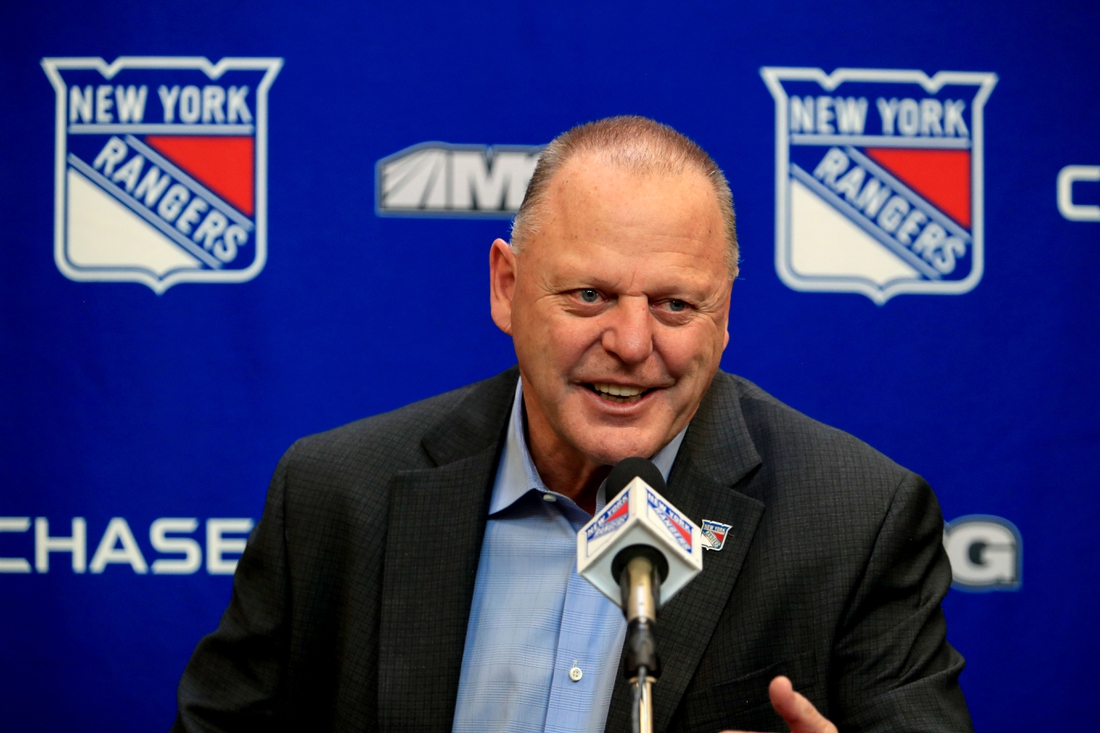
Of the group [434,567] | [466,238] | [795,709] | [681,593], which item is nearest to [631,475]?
[795,709]

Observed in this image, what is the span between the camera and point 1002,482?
245 centimetres

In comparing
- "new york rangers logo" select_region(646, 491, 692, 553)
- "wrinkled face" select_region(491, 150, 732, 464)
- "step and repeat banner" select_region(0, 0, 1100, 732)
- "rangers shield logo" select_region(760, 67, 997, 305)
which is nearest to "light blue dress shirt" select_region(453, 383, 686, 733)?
"wrinkled face" select_region(491, 150, 732, 464)

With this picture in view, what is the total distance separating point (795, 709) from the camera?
1197mm

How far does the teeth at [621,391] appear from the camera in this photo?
1.64 m

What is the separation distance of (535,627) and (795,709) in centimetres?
58

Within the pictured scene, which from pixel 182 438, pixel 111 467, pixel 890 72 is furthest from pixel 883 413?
pixel 111 467

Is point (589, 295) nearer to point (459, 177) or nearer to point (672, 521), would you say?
point (672, 521)

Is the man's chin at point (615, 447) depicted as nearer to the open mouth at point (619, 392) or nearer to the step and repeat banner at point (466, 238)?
the open mouth at point (619, 392)

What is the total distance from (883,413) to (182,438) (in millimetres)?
1593

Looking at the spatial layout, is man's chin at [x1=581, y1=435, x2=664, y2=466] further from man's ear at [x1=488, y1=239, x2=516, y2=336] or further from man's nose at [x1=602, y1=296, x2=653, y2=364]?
man's ear at [x1=488, y1=239, x2=516, y2=336]

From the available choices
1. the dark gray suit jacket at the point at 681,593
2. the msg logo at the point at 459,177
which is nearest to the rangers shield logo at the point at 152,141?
the msg logo at the point at 459,177

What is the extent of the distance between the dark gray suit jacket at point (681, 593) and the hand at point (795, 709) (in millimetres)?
336

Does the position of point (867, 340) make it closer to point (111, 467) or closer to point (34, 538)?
point (111, 467)

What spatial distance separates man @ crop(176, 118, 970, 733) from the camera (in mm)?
1605
